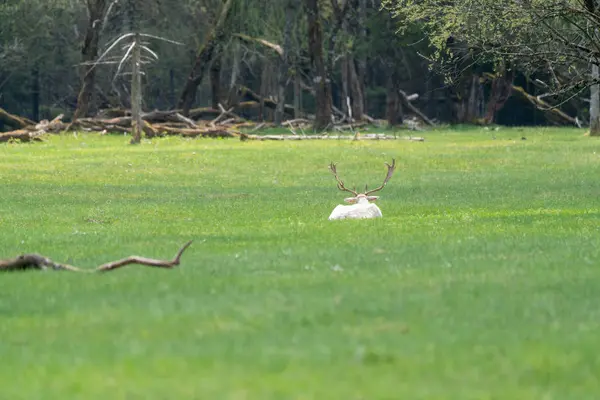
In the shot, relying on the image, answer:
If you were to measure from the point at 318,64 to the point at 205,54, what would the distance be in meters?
7.56

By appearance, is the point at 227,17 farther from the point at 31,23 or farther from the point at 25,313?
the point at 25,313

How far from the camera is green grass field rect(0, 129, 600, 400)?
8516 mm

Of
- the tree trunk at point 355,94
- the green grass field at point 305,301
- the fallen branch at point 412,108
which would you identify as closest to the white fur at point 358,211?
the green grass field at point 305,301

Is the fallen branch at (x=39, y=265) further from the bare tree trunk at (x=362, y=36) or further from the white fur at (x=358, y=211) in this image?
the bare tree trunk at (x=362, y=36)

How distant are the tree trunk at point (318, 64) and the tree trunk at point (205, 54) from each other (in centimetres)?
580

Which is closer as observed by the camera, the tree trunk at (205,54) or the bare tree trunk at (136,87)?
the bare tree trunk at (136,87)

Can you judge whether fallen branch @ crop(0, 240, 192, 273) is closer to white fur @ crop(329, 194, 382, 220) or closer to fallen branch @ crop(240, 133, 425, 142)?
white fur @ crop(329, 194, 382, 220)

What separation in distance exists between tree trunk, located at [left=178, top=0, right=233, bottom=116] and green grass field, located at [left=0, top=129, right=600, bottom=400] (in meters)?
41.3

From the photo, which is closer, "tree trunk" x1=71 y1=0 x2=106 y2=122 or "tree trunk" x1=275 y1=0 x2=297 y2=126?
"tree trunk" x1=71 y1=0 x2=106 y2=122

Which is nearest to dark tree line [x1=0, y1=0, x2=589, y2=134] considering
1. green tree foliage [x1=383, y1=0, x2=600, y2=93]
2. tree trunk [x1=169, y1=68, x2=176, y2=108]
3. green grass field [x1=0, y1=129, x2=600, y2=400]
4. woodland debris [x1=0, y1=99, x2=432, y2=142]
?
tree trunk [x1=169, y1=68, x2=176, y2=108]

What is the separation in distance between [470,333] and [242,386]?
8.59ft

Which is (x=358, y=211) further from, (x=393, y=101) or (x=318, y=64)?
(x=393, y=101)

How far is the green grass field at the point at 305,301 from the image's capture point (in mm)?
8516

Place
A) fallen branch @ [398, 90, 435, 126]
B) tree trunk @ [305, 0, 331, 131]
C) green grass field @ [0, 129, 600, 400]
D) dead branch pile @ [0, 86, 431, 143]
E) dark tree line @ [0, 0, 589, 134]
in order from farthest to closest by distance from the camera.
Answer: fallen branch @ [398, 90, 435, 126]
dark tree line @ [0, 0, 589, 134]
tree trunk @ [305, 0, 331, 131]
dead branch pile @ [0, 86, 431, 143]
green grass field @ [0, 129, 600, 400]
